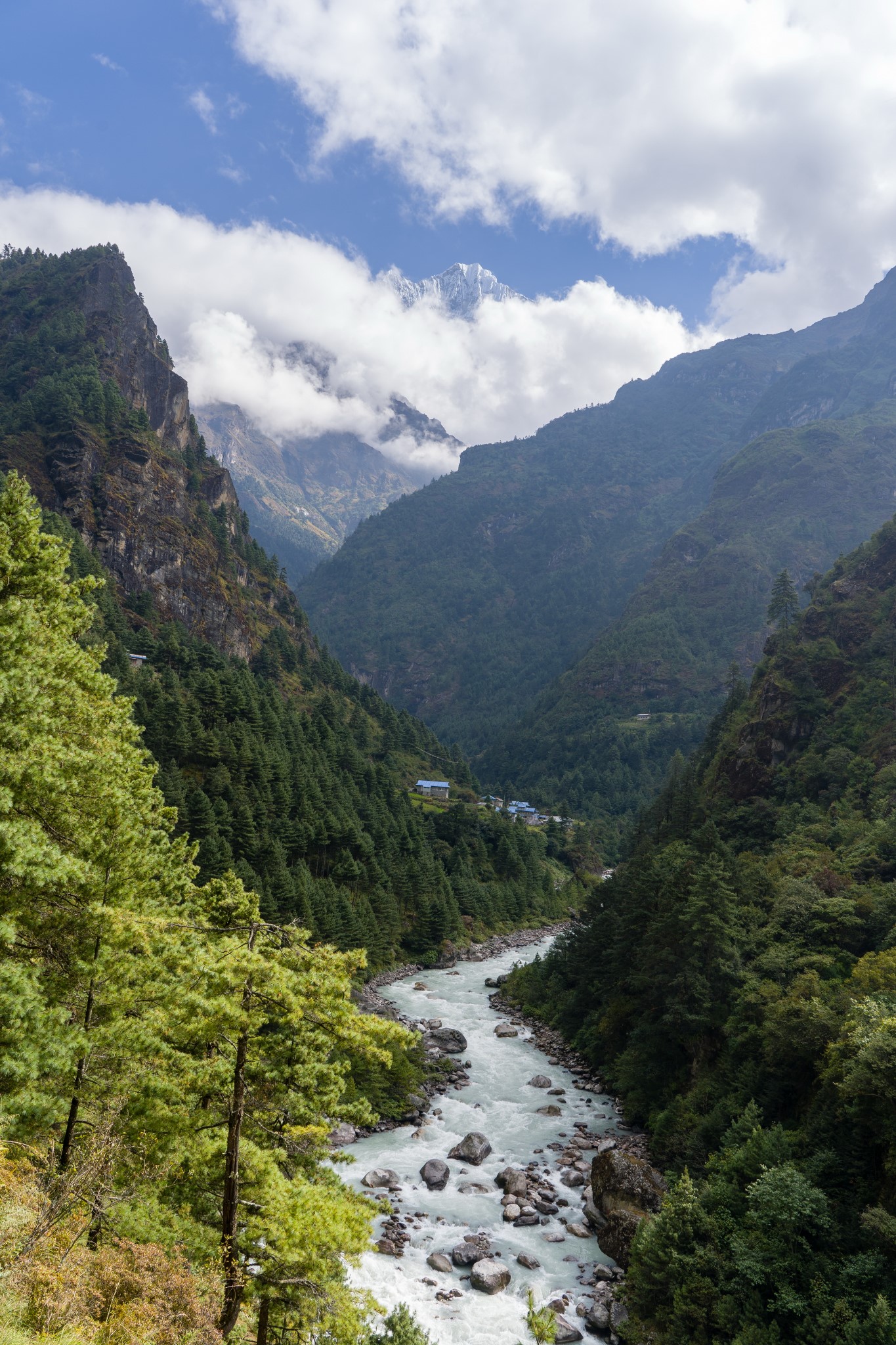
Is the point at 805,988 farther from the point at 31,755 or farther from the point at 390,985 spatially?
the point at 390,985

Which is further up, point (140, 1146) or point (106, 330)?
point (106, 330)

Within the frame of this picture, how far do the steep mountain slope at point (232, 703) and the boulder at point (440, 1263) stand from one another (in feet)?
60.4

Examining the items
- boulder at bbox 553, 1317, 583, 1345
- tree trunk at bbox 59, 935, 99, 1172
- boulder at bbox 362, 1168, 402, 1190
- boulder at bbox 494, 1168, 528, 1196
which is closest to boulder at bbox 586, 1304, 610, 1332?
boulder at bbox 553, 1317, 583, 1345

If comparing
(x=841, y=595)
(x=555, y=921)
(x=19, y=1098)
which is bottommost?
(x=555, y=921)

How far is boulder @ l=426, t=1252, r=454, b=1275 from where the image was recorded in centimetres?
3055

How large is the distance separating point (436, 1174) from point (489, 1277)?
30.4ft

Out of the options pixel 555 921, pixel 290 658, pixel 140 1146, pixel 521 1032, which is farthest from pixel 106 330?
pixel 140 1146

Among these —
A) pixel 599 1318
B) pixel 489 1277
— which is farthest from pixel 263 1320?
pixel 599 1318

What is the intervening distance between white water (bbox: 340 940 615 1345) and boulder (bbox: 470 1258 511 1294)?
281mm

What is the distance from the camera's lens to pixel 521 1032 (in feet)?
217

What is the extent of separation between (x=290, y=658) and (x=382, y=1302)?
15439cm

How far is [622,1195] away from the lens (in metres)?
34.3

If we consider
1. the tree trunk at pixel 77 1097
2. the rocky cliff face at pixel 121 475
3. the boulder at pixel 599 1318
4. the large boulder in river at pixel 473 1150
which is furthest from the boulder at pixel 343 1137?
the rocky cliff face at pixel 121 475

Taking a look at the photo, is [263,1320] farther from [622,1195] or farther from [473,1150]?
[473,1150]
